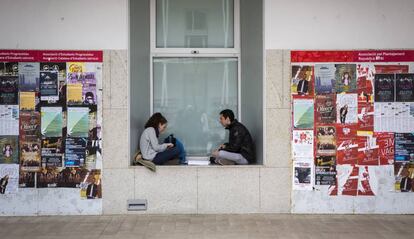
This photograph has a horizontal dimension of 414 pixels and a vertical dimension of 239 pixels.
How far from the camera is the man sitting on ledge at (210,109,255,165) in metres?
8.40

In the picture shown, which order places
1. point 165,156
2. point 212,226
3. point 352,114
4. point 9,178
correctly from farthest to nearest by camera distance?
point 165,156
point 352,114
point 9,178
point 212,226

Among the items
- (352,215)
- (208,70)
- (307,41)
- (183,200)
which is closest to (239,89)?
(208,70)

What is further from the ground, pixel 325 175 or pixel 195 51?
pixel 195 51

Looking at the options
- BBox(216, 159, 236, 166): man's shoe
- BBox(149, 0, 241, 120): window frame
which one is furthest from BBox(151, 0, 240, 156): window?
BBox(216, 159, 236, 166): man's shoe

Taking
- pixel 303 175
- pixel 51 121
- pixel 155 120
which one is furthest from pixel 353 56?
pixel 51 121

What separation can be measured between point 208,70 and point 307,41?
1.77 metres

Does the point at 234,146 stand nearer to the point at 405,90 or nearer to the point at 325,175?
the point at 325,175

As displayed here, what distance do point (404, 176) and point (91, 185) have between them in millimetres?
4867

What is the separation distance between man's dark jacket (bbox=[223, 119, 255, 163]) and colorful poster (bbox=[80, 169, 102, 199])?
2.07m

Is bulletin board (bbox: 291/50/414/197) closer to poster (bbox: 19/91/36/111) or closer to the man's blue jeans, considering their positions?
the man's blue jeans

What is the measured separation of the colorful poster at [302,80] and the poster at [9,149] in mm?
4378

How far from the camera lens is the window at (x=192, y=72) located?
909 centimetres

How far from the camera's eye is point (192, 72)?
29.9 feet

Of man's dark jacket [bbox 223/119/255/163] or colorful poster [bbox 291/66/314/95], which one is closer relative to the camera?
colorful poster [bbox 291/66/314/95]
